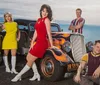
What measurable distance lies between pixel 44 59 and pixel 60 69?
0.61 m

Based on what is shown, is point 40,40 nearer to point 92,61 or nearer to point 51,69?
point 51,69

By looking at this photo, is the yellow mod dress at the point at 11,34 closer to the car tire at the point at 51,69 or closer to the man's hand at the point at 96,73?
the car tire at the point at 51,69

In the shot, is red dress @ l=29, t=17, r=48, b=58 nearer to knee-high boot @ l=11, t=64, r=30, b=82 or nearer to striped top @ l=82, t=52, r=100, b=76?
knee-high boot @ l=11, t=64, r=30, b=82

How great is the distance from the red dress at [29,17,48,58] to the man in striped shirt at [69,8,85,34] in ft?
8.99

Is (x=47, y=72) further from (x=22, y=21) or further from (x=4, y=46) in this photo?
(x=22, y=21)

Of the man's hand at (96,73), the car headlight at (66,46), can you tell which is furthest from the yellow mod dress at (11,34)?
the man's hand at (96,73)

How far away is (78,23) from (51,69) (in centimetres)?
273

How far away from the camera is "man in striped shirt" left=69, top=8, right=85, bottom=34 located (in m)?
9.58

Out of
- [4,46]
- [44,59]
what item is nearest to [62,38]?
[44,59]

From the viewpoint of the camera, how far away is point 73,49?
8.26 metres

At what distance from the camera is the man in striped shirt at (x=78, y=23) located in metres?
9.58

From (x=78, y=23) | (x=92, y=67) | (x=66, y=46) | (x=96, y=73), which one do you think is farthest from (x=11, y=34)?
(x=96, y=73)

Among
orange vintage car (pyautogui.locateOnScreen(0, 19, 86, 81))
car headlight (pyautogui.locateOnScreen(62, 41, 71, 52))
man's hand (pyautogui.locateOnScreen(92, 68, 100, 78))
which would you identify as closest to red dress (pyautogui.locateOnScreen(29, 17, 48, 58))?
orange vintage car (pyautogui.locateOnScreen(0, 19, 86, 81))

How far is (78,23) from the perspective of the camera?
9680 mm
